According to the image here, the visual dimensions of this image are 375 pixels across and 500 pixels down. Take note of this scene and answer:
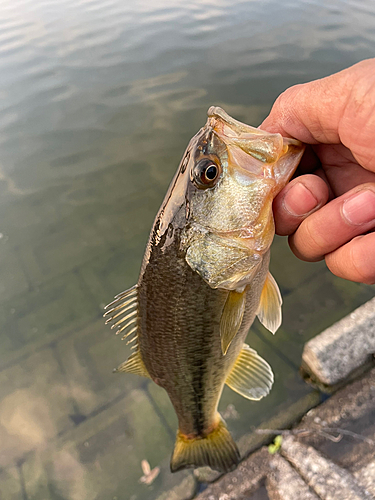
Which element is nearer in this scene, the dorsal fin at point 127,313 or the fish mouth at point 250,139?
the fish mouth at point 250,139

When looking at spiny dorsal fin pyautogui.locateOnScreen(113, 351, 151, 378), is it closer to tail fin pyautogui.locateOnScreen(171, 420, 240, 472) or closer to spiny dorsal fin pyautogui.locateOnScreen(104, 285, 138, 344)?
spiny dorsal fin pyautogui.locateOnScreen(104, 285, 138, 344)

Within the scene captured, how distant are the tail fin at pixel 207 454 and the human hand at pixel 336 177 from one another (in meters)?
1.53

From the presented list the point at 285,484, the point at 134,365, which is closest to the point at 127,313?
the point at 134,365

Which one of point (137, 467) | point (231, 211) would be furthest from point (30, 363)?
point (231, 211)

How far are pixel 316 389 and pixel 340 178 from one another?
2.11 m

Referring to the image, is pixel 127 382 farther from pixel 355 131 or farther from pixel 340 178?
pixel 355 131

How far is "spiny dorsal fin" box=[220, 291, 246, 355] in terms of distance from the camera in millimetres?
1635

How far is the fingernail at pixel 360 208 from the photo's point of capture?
4.95ft

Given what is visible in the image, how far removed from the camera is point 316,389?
302cm

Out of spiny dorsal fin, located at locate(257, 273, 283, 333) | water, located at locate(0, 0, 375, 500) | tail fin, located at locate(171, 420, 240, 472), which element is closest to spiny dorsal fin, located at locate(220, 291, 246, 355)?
spiny dorsal fin, located at locate(257, 273, 283, 333)

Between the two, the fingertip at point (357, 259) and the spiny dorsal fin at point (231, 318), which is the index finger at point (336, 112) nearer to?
the fingertip at point (357, 259)

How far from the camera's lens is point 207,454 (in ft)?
7.59

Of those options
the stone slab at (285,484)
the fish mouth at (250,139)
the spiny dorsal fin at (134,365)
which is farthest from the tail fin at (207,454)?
the fish mouth at (250,139)

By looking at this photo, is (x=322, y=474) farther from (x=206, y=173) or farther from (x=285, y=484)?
(x=206, y=173)
